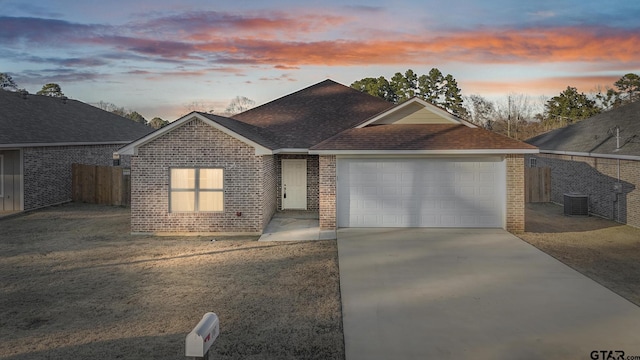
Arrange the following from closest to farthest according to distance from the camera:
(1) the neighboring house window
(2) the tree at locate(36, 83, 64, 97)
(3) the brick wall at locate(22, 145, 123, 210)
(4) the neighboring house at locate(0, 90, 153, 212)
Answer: (1) the neighboring house window < (4) the neighboring house at locate(0, 90, 153, 212) < (3) the brick wall at locate(22, 145, 123, 210) < (2) the tree at locate(36, 83, 64, 97)

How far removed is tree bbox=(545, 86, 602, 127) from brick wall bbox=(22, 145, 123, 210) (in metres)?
43.8

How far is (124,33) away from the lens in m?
21.6

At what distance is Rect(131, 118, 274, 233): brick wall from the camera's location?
45.4ft

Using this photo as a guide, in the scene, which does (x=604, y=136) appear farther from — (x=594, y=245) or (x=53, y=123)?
(x=53, y=123)

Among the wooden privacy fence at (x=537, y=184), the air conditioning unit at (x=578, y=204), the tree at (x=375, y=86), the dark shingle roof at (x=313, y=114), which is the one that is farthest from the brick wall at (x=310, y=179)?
the tree at (x=375, y=86)

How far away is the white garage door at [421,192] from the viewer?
13953mm

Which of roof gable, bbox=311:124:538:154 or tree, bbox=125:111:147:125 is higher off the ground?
tree, bbox=125:111:147:125

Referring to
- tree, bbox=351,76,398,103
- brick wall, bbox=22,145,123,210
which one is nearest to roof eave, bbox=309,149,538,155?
brick wall, bbox=22,145,123,210

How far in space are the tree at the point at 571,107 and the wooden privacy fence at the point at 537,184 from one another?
26.9 m

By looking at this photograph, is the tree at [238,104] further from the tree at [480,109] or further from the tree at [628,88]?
the tree at [628,88]

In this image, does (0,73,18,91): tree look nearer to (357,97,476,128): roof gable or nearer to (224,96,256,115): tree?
(224,96,256,115): tree

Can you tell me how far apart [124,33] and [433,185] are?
17319 millimetres

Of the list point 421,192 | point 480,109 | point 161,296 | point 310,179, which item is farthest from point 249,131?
point 480,109

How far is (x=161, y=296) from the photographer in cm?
798
